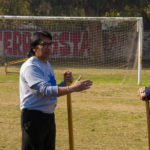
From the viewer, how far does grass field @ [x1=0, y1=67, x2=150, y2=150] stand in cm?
632

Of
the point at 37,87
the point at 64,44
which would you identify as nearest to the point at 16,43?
the point at 64,44

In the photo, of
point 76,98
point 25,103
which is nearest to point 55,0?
point 76,98

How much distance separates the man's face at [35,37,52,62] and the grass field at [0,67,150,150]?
2640 mm

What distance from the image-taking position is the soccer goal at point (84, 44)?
769 inches

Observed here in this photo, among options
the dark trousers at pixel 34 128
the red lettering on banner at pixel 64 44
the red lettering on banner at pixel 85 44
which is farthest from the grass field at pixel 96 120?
the red lettering on banner at pixel 85 44

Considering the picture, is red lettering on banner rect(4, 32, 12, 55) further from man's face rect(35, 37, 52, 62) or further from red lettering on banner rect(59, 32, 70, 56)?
man's face rect(35, 37, 52, 62)

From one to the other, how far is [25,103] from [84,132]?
134 inches

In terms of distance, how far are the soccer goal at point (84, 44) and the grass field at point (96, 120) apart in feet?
17.6

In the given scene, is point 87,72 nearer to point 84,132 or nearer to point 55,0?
point 55,0

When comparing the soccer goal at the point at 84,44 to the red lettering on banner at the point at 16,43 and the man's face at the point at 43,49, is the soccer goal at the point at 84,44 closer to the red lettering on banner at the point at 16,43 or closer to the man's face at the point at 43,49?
the red lettering on banner at the point at 16,43

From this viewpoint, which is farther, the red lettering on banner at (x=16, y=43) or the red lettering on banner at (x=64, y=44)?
the red lettering on banner at (x=16, y=43)

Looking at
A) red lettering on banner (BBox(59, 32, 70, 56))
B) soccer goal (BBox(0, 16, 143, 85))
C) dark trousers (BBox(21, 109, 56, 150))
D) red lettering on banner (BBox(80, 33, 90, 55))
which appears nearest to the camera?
dark trousers (BBox(21, 109, 56, 150))

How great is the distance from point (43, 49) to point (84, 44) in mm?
19010

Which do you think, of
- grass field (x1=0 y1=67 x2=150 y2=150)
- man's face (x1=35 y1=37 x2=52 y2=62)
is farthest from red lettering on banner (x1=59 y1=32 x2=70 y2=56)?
man's face (x1=35 y1=37 x2=52 y2=62)
